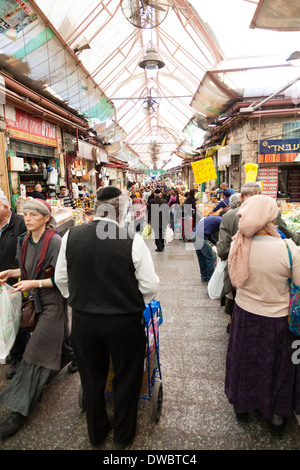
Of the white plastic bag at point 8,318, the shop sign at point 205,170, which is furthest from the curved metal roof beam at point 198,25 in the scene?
the white plastic bag at point 8,318

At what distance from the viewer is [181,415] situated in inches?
94.1

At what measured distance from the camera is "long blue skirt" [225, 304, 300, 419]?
204cm

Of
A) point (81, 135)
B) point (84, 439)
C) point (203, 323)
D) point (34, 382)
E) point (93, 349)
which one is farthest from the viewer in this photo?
point (81, 135)

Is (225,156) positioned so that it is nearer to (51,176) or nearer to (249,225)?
(51,176)

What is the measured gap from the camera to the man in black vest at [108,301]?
176 centimetres

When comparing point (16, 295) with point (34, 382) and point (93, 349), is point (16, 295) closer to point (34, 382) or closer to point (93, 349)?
point (34, 382)

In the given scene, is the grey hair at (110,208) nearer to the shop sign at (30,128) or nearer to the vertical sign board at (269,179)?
the shop sign at (30,128)

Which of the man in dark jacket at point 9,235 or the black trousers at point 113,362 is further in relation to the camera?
the man in dark jacket at point 9,235

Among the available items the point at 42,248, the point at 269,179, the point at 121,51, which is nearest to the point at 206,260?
the point at 42,248

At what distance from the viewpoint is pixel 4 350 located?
248 cm

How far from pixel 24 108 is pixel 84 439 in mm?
6765

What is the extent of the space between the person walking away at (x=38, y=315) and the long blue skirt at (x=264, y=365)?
155cm

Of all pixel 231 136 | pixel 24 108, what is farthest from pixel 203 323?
pixel 231 136

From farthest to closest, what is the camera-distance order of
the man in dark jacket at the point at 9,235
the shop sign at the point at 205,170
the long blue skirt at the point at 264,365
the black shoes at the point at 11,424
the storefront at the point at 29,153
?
the shop sign at the point at 205,170 < the storefront at the point at 29,153 < the man in dark jacket at the point at 9,235 < the black shoes at the point at 11,424 < the long blue skirt at the point at 264,365
